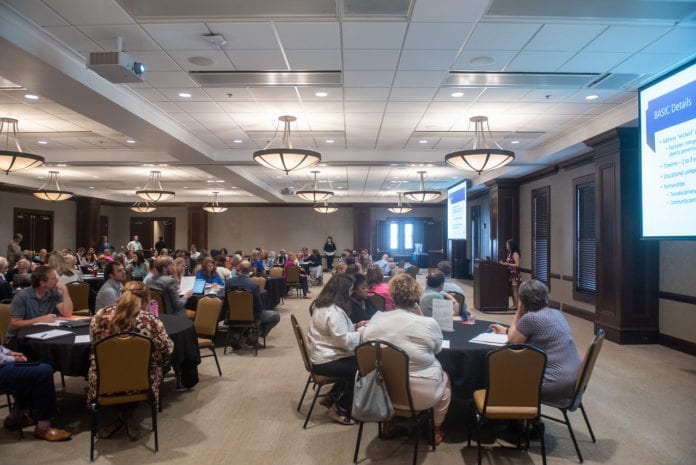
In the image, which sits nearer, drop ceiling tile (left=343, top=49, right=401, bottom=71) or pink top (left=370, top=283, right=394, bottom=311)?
drop ceiling tile (left=343, top=49, right=401, bottom=71)

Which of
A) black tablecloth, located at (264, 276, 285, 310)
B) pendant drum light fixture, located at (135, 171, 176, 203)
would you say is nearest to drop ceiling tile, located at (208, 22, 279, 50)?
black tablecloth, located at (264, 276, 285, 310)

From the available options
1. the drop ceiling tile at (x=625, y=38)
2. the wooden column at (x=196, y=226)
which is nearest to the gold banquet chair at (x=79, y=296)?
the drop ceiling tile at (x=625, y=38)

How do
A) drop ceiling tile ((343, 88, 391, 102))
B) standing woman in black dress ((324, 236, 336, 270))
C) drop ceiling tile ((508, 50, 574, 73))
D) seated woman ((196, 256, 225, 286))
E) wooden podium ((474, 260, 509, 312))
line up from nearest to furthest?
drop ceiling tile ((508, 50, 574, 73)) → drop ceiling tile ((343, 88, 391, 102)) → seated woman ((196, 256, 225, 286)) → wooden podium ((474, 260, 509, 312)) → standing woman in black dress ((324, 236, 336, 270))

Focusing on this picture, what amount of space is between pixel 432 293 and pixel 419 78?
8.53 ft

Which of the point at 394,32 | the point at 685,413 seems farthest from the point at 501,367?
the point at 394,32

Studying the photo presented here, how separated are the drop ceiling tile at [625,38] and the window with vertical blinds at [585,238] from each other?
181 inches

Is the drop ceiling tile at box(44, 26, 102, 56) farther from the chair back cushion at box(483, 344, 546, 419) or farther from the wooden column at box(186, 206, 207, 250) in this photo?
the wooden column at box(186, 206, 207, 250)

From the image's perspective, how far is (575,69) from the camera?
17.3 feet

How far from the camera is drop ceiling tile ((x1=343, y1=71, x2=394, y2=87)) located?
17.5 ft

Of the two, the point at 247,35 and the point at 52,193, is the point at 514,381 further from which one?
the point at 52,193

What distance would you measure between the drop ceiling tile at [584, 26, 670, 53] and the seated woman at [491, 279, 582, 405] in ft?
9.04

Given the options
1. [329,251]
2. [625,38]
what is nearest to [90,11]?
[625,38]

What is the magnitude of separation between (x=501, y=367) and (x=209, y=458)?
2.14 metres

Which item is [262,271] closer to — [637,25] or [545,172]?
[545,172]
